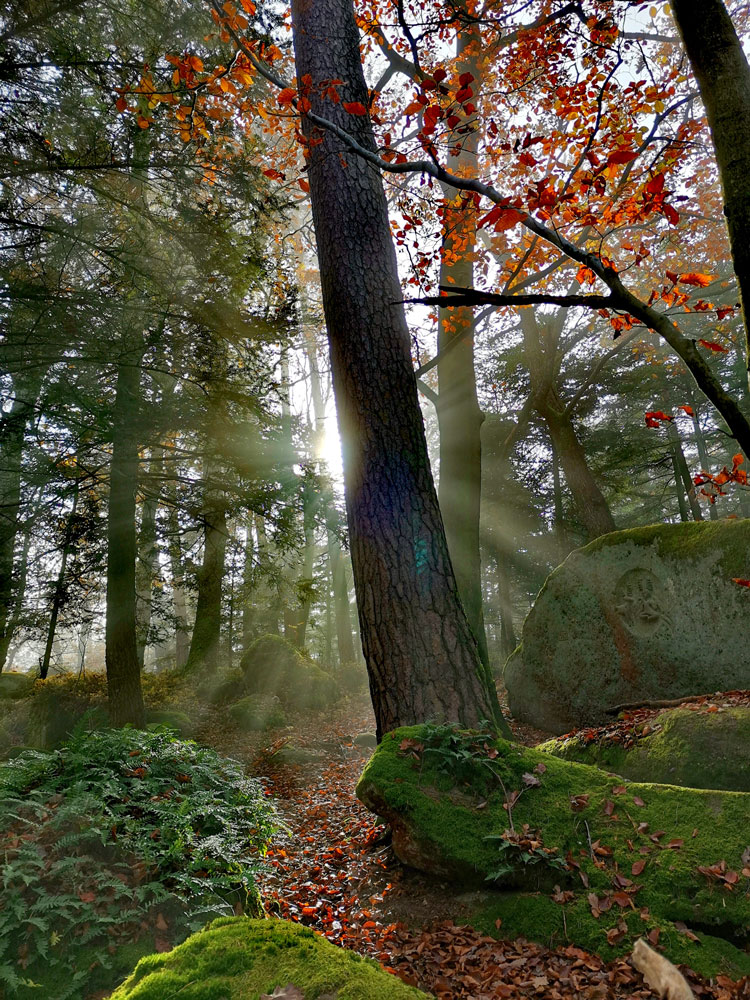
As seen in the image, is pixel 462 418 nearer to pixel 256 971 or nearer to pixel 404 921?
pixel 404 921

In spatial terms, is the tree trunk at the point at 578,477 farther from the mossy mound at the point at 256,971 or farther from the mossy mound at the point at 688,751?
the mossy mound at the point at 256,971

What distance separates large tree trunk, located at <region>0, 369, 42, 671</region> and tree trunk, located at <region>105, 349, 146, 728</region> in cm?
140

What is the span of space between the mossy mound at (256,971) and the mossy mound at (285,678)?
11.0 meters

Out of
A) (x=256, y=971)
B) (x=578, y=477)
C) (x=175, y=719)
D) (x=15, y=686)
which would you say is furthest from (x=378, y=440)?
(x=15, y=686)

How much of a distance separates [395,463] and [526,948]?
3146mm

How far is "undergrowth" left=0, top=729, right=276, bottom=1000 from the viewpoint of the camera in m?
2.34

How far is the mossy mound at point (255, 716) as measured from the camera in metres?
10.8

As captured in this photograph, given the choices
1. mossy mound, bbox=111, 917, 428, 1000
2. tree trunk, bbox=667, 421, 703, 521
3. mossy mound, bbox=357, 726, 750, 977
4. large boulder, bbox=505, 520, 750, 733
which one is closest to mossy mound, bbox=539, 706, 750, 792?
large boulder, bbox=505, 520, 750, 733

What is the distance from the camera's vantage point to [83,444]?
7727 mm

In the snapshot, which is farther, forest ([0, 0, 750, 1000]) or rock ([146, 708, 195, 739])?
rock ([146, 708, 195, 739])

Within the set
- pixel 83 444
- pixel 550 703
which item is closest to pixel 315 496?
pixel 83 444

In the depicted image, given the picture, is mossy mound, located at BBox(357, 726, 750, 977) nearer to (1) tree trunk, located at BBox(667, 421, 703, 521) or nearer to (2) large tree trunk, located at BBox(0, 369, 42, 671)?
(2) large tree trunk, located at BBox(0, 369, 42, 671)

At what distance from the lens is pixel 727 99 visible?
1.78 metres

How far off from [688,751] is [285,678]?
31.6 feet
